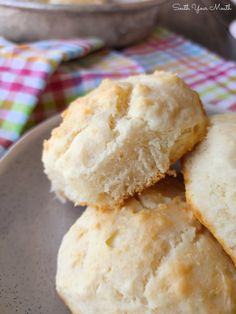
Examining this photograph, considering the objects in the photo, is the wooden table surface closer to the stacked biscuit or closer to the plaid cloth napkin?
the plaid cloth napkin

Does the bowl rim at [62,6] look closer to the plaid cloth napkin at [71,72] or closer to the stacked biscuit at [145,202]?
the plaid cloth napkin at [71,72]

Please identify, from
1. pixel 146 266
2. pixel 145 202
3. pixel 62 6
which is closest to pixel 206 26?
pixel 62 6

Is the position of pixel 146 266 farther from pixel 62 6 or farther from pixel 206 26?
pixel 206 26

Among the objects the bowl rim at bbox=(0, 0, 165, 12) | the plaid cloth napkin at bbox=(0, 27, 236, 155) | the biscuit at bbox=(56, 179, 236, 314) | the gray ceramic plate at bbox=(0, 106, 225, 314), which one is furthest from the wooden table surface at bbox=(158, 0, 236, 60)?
the biscuit at bbox=(56, 179, 236, 314)

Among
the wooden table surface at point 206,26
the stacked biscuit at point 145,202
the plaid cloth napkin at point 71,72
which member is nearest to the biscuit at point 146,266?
the stacked biscuit at point 145,202

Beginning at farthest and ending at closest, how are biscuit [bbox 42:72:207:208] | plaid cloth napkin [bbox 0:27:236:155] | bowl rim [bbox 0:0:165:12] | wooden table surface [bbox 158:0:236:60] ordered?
wooden table surface [bbox 158:0:236:60] < bowl rim [bbox 0:0:165:12] < plaid cloth napkin [bbox 0:27:236:155] < biscuit [bbox 42:72:207:208]

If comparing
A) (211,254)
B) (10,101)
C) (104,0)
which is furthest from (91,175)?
(104,0)

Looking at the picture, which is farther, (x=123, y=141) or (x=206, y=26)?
(x=206, y=26)
